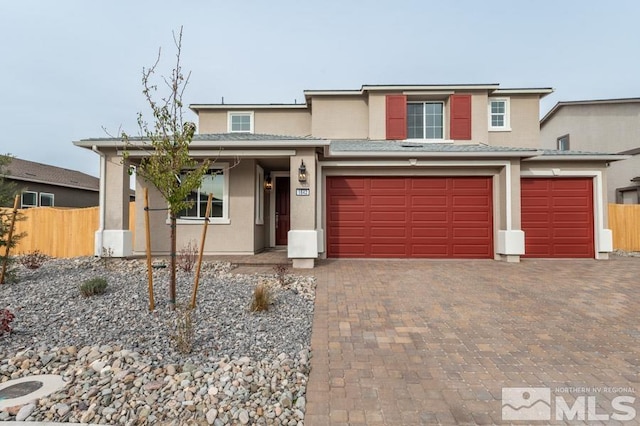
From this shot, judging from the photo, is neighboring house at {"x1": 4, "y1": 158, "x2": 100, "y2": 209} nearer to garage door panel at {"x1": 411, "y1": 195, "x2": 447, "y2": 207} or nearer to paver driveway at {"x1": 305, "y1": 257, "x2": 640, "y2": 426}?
garage door panel at {"x1": 411, "y1": 195, "x2": 447, "y2": 207}

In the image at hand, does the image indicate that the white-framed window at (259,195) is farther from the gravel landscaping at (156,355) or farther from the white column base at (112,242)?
the gravel landscaping at (156,355)

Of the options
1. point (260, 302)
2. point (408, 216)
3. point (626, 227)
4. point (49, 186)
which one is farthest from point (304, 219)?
point (49, 186)

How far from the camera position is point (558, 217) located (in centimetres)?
974

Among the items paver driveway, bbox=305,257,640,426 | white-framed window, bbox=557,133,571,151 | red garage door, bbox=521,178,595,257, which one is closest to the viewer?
paver driveway, bbox=305,257,640,426

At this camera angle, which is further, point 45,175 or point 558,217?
point 45,175

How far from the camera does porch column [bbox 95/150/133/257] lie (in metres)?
8.10

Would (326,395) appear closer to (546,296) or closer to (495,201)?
(546,296)

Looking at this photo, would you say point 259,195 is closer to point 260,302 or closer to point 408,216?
point 408,216

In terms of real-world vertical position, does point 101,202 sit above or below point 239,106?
below

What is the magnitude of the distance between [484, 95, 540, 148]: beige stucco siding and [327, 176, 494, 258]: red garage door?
4.52 meters

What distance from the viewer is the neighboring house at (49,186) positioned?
50.3ft

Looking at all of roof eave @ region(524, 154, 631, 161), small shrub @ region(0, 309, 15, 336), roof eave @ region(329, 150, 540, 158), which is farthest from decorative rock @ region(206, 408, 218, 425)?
roof eave @ region(524, 154, 631, 161)

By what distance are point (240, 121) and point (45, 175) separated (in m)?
12.2

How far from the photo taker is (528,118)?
1272cm
